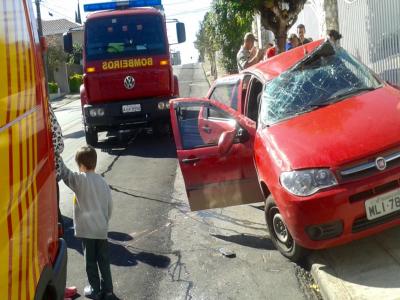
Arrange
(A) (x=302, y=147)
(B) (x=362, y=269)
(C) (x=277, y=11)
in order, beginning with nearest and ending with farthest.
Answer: (B) (x=362, y=269) → (A) (x=302, y=147) → (C) (x=277, y=11)

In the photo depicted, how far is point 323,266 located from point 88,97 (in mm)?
8201

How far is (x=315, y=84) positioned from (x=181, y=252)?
2120 millimetres

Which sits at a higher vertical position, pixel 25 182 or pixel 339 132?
pixel 25 182

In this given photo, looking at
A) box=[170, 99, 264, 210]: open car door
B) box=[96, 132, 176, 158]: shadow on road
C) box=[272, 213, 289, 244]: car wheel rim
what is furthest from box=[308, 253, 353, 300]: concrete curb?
box=[96, 132, 176, 158]: shadow on road

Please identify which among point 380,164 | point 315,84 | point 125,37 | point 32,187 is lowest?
point 380,164

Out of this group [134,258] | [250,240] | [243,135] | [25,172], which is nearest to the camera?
[25,172]

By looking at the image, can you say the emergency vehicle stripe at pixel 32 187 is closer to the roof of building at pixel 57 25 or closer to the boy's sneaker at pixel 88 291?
the boy's sneaker at pixel 88 291

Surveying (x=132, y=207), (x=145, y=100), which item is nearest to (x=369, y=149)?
(x=132, y=207)

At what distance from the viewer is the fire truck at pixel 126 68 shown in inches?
462

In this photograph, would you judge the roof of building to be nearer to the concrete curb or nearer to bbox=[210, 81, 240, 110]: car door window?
bbox=[210, 81, 240, 110]: car door window

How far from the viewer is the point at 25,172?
9.36ft

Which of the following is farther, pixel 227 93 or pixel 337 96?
pixel 227 93

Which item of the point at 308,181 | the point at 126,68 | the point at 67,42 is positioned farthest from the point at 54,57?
the point at 308,181

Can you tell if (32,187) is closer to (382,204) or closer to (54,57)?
(382,204)
